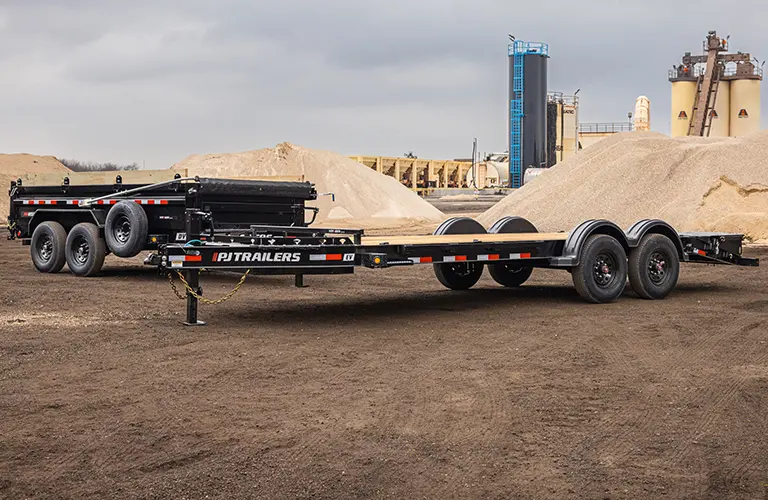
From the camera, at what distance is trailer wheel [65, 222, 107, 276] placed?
Result: 16969 mm

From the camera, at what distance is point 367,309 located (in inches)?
492

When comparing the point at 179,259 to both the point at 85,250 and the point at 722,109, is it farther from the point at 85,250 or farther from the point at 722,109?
the point at 722,109

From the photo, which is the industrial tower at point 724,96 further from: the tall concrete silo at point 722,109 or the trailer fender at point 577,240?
the trailer fender at point 577,240

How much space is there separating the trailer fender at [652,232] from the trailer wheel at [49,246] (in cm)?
1075

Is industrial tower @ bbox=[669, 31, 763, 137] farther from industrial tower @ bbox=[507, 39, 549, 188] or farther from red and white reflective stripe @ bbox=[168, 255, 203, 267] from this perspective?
red and white reflective stripe @ bbox=[168, 255, 203, 267]

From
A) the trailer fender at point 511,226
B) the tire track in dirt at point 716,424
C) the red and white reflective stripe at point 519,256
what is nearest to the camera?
the tire track in dirt at point 716,424

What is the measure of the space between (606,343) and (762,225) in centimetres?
1775

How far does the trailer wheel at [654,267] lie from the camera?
43.2 feet

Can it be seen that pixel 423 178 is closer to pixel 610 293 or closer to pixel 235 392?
pixel 610 293

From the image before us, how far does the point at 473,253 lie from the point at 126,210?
7.15 m

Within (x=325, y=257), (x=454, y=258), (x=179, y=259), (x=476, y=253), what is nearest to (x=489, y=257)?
(x=476, y=253)

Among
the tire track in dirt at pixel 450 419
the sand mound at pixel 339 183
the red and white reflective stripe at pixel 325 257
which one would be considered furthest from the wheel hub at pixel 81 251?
the sand mound at pixel 339 183

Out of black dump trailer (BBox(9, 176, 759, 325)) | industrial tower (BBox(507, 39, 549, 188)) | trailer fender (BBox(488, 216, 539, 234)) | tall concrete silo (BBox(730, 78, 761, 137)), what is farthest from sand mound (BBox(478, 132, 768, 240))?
industrial tower (BBox(507, 39, 549, 188))

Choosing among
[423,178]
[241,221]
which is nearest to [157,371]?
[241,221]
